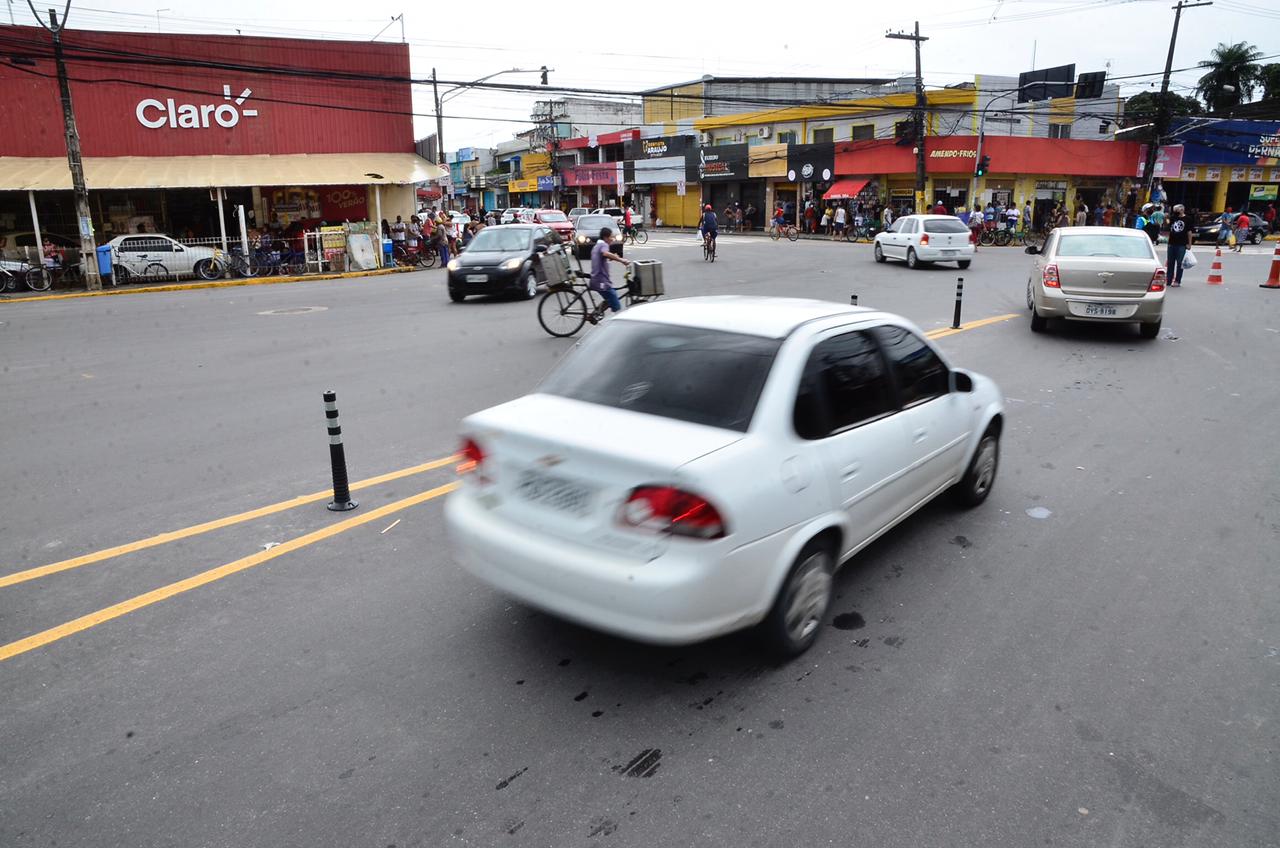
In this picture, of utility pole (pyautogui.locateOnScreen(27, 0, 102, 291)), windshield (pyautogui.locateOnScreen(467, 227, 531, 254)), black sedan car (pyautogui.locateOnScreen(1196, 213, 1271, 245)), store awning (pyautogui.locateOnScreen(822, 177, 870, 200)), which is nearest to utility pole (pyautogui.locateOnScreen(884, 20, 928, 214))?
store awning (pyautogui.locateOnScreen(822, 177, 870, 200))

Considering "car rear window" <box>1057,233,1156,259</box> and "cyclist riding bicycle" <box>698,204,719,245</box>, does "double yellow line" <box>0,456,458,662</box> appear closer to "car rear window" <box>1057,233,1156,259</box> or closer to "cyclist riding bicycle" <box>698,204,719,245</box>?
"car rear window" <box>1057,233,1156,259</box>

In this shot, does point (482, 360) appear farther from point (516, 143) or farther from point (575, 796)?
point (516, 143)

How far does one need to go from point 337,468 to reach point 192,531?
3.17 feet

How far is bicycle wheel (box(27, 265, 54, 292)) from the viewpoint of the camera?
74.2ft

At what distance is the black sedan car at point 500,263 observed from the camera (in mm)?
17359

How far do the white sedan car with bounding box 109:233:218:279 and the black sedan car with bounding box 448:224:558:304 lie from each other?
11.5 metres

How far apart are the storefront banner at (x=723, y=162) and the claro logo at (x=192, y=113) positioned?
29.9 metres

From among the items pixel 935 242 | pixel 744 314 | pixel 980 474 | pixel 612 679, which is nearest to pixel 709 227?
pixel 935 242

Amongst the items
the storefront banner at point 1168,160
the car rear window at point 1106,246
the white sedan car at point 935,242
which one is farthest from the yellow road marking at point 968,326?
the storefront banner at point 1168,160

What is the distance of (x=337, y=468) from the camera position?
18.5ft

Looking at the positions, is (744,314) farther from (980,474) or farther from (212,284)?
(212,284)

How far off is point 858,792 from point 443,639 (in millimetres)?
2027

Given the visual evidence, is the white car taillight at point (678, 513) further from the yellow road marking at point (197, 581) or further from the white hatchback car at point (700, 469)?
the yellow road marking at point (197, 581)

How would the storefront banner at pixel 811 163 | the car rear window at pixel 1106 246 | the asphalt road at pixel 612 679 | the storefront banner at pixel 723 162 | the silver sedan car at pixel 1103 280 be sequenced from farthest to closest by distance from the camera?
the storefront banner at pixel 723 162 < the storefront banner at pixel 811 163 < the car rear window at pixel 1106 246 < the silver sedan car at pixel 1103 280 < the asphalt road at pixel 612 679
